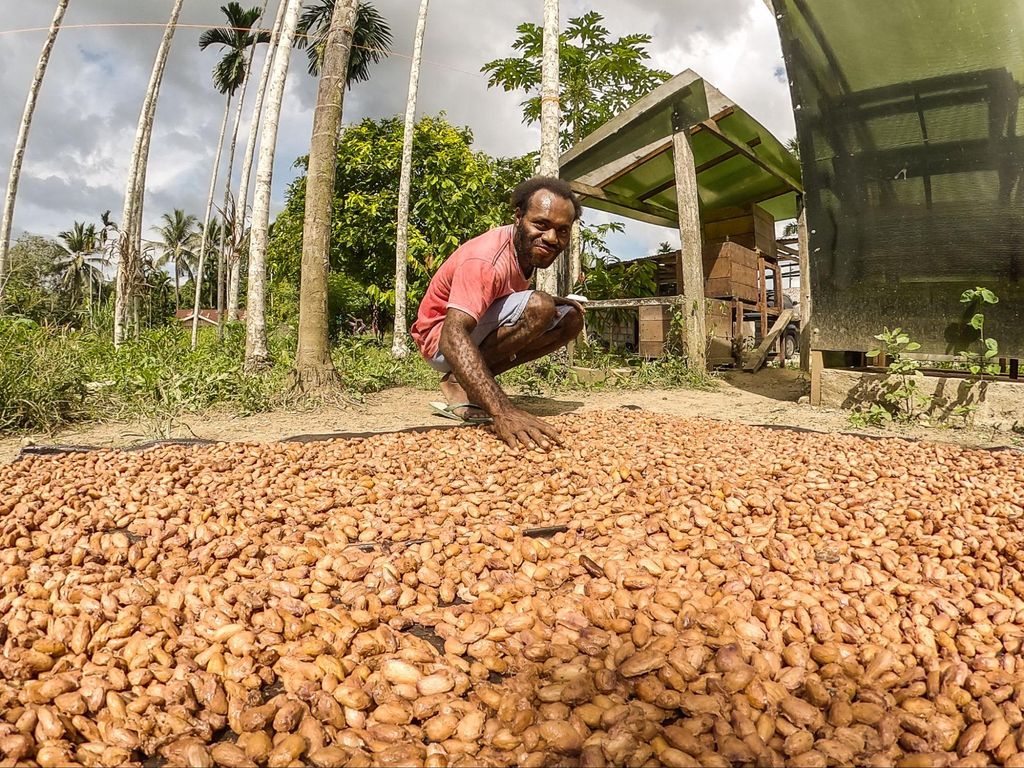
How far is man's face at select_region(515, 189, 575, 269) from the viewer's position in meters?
2.47

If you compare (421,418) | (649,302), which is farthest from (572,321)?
(649,302)

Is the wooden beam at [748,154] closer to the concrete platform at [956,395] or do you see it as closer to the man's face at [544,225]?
the concrete platform at [956,395]

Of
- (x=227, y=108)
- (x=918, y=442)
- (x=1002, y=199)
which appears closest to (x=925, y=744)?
(x=918, y=442)

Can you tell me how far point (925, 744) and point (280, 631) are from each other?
3.41 feet

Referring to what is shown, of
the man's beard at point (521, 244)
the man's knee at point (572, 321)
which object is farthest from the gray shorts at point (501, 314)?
the man's knee at point (572, 321)

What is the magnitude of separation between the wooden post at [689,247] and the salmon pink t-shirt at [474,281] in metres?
2.99

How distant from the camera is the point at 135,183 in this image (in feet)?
32.6

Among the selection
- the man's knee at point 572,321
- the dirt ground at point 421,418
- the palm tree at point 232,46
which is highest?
the palm tree at point 232,46

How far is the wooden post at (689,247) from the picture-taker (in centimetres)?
539

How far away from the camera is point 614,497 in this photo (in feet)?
5.88

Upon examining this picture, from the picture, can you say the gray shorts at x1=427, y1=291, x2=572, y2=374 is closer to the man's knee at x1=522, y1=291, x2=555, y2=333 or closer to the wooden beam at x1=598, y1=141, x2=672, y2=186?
the man's knee at x1=522, y1=291, x2=555, y2=333

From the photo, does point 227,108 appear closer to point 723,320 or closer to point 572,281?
point 572,281

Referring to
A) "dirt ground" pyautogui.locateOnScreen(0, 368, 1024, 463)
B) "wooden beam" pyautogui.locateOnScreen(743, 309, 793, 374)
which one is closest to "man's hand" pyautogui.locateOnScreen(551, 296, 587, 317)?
"dirt ground" pyautogui.locateOnScreen(0, 368, 1024, 463)

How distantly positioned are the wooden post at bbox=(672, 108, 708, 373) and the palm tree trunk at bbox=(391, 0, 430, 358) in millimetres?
3693
